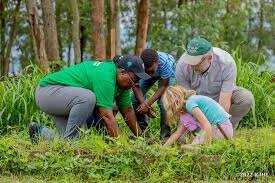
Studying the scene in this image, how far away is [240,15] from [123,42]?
5711 millimetres

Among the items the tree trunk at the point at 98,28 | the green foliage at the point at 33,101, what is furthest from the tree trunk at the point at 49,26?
the green foliage at the point at 33,101

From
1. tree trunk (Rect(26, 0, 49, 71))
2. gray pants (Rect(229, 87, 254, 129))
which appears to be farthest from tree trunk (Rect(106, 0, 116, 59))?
gray pants (Rect(229, 87, 254, 129))

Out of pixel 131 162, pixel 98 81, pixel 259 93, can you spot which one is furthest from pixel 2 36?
pixel 131 162

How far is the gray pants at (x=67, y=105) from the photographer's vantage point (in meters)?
6.32

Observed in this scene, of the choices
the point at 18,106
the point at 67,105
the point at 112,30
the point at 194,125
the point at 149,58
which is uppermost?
the point at 149,58


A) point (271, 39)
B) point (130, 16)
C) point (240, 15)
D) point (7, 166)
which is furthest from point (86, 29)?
point (7, 166)

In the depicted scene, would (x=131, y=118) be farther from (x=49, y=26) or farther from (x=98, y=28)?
(x=98, y=28)

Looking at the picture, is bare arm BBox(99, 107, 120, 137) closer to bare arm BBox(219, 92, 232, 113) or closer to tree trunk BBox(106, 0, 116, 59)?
bare arm BBox(219, 92, 232, 113)

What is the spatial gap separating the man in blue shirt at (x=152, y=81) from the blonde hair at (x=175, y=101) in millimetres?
514

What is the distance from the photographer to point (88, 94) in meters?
6.30

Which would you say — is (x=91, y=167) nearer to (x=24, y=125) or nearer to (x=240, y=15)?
(x=24, y=125)

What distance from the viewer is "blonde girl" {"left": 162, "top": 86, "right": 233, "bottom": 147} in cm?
619

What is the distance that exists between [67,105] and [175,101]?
1110mm

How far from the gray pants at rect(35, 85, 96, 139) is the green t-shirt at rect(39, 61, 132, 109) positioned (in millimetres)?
76
